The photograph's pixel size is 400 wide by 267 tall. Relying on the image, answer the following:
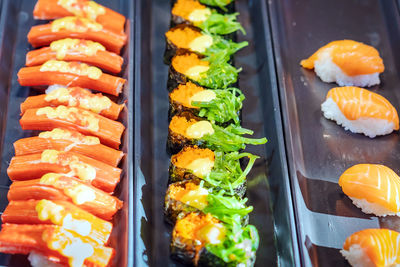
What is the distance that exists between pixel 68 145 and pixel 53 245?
2.41ft

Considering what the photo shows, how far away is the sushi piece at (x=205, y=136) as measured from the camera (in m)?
3.09

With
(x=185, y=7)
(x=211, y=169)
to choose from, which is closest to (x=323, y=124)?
(x=211, y=169)

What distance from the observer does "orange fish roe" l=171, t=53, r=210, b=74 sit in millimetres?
3436

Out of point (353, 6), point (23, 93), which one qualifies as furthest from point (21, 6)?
point (353, 6)

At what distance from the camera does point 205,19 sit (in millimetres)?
3826

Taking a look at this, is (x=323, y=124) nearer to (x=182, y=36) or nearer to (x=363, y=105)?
(x=363, y=105)

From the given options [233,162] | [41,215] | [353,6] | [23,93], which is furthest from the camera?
[353,6]

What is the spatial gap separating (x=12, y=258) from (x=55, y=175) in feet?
1.82

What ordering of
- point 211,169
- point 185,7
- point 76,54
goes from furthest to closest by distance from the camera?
point 185,7
point 76,54
point 211,169

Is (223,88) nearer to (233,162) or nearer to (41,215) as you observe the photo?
(233,162)

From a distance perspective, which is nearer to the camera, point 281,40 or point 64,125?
point 64,125

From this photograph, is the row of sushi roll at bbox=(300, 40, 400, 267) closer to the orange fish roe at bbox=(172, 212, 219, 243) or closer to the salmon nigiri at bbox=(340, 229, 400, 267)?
the salmon nigiri at bbox=(340, 229, 400, 267)

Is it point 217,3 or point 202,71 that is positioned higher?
point 217,3

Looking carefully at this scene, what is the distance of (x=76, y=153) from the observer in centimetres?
294
